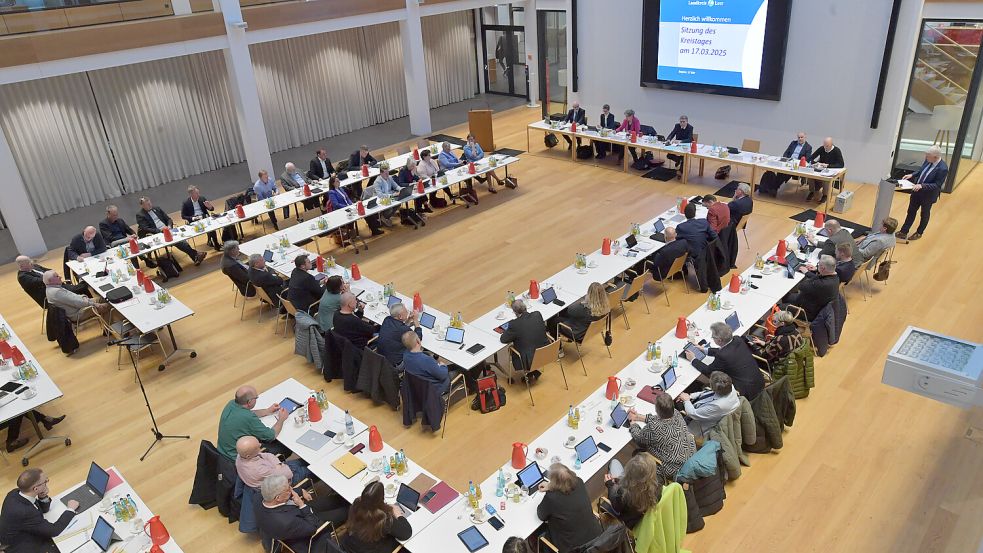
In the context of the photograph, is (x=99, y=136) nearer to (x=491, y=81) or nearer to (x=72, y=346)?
(x=72, y=346)

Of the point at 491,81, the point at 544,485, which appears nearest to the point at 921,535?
the point at 544,485

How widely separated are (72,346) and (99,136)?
701 cm

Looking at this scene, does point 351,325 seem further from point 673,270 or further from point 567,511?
point 673,270

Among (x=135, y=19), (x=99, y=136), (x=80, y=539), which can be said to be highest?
(x=135, y=19)

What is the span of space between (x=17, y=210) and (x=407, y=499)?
1107 centimetres

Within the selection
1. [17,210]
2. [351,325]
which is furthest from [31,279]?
[351,325]

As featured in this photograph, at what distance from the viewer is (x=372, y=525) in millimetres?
4715

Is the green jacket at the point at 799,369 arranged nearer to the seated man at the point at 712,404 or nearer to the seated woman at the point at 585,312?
the seated man at the point at 712,404

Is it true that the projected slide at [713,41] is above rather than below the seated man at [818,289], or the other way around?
above

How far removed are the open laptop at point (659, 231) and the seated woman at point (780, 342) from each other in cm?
276

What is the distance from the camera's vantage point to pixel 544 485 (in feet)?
17.7

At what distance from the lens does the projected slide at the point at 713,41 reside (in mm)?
13773

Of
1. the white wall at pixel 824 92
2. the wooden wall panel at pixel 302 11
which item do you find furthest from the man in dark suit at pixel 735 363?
the wooden wall panel at pixel 302 11

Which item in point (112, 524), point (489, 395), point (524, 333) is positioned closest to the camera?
point (112, 524)
